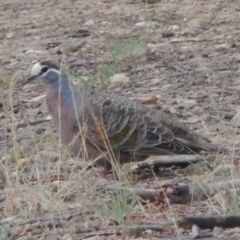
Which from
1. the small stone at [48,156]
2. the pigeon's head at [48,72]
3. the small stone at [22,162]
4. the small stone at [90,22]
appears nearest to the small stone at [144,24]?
the small stone at [90,22]

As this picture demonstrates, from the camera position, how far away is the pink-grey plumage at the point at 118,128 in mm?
5359

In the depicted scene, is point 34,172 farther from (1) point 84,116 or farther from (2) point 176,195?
(2) point 176,195

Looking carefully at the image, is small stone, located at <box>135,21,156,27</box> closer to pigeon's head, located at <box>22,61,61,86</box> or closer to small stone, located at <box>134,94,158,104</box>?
small stone, located at <box>134,94,158,104</box>

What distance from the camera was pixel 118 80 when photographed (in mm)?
7602

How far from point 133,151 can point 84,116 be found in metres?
0.34

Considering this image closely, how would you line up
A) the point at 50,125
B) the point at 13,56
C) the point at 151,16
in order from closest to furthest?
the point at 50,125 < the point at 13,56 < the point at 151,16

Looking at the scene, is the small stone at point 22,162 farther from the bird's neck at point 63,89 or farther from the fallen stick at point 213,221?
the fallen stick at point 213,221

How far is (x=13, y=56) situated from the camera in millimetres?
8906

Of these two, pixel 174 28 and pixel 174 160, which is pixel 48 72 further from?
pixel 174 28

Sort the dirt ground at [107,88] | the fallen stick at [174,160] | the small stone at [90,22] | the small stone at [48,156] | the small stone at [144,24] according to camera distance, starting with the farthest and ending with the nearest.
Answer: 1. the small stone at [90,22]
2. the small stone at [144,24]
3. the small stone at [48,156]
4. the fallen stick at [174,160]
5. the dirt ground at [107,88]

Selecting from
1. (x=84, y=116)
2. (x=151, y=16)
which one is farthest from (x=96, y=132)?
(x=151, y=16)

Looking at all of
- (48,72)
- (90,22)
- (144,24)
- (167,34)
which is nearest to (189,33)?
(167,34)

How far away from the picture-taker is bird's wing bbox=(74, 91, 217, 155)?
17.8ft

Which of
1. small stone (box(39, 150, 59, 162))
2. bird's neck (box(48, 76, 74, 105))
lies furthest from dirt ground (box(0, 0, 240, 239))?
bird's neck (box(48, 76, 74, 105))
